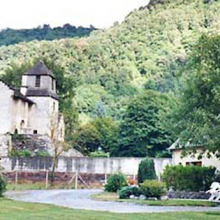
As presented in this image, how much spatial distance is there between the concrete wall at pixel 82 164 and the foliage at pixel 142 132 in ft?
49.8

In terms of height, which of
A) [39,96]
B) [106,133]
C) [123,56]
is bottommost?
[106,133]

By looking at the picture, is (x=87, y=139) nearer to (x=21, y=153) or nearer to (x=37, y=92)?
(x=37, y=92)

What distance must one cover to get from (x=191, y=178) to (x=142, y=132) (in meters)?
33.5

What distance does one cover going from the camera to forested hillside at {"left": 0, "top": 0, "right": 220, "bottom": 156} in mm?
95188

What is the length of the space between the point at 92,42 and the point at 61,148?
51.7 m

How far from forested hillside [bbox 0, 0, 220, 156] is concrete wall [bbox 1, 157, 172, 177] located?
2294cm

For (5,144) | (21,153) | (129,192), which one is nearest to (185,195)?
(129,192)

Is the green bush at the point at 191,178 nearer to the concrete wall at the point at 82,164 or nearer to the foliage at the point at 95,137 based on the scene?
the concrete wall at the point at 82,164

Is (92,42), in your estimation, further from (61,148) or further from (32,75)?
(61,148)

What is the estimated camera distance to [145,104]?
7144 cm

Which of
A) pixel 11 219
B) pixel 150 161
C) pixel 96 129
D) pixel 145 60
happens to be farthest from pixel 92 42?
pixel 11 219

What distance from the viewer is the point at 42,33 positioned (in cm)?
13912

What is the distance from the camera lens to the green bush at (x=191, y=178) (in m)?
35.9

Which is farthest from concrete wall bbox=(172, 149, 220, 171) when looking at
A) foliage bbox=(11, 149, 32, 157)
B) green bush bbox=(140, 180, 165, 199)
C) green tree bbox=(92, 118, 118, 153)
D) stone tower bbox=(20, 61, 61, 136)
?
green tree bbox=(92, 118, 118, 153)
